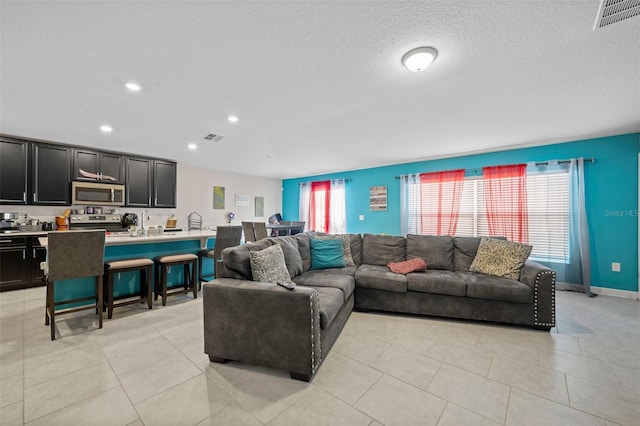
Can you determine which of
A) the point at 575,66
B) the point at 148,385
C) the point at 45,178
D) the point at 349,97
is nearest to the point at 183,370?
the point at 148,385

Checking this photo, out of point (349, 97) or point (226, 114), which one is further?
point (226, 114)

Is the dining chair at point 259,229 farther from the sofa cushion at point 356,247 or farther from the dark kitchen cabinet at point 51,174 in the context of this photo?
the dark kitchen cabinet at point 51,174

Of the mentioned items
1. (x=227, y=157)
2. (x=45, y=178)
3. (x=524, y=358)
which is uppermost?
(x=227, y=157)

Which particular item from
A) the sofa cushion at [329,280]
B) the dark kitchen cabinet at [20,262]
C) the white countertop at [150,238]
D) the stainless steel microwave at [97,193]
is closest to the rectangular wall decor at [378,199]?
the sofa cushion at [329,280]

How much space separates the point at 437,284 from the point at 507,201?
2.86m

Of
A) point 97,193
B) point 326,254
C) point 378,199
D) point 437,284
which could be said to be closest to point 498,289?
point 437,284

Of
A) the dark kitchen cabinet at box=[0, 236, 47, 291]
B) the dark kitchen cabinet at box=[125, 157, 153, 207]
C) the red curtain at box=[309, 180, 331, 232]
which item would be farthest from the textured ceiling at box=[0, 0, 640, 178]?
the red curtain at box=[309, 180, 331, 232]

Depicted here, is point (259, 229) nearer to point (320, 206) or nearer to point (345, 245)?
point (345, 245)

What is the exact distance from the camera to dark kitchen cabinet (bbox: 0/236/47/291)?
3.78 m

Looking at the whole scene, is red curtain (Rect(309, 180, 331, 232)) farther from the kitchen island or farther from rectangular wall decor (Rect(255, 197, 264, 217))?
the kitchen island

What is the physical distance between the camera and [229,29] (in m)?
1.69

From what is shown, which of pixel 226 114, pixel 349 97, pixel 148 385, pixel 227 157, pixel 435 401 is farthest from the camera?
pixel 227 157

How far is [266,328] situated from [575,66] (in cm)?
328

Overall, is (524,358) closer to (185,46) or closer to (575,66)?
(575,66)
